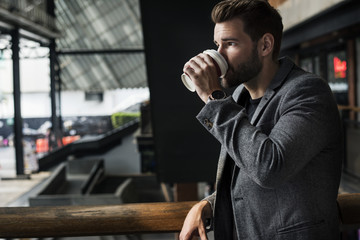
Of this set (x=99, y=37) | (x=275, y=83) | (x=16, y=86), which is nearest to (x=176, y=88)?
(x=275, y=83)

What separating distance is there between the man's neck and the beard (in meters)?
0.03

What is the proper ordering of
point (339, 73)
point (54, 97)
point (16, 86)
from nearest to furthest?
point (339, 73) < point (16, 86) < point (54, 97)

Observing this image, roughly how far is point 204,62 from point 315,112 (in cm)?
29

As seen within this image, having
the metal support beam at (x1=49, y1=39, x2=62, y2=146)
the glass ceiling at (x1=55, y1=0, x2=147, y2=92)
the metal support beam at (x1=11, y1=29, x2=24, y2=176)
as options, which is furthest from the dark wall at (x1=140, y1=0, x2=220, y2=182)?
the glass ceiling at (x1=55, y1=0, x2=147, y2=92)

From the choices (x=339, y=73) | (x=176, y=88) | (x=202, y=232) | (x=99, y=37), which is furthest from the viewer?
(x=99, y=37)

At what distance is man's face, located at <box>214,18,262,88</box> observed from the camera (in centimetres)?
109

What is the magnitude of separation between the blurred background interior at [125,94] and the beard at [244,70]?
1756 mm

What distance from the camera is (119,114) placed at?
1078 inches

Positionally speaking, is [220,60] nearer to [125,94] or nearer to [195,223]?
[195,223]

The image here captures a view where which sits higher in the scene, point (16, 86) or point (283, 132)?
point (16, 86)

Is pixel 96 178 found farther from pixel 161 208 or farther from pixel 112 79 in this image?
pixel 112 79

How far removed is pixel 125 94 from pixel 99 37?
19.9ft

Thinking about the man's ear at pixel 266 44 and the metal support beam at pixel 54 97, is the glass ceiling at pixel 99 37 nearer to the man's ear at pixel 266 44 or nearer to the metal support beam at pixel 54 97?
the metal support beam at pixel 54 97

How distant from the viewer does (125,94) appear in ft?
103
